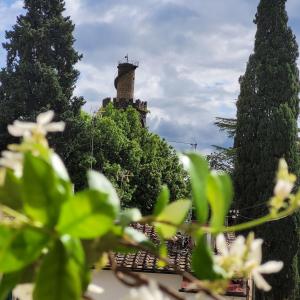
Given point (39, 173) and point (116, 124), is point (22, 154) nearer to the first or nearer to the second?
point (39, 173)

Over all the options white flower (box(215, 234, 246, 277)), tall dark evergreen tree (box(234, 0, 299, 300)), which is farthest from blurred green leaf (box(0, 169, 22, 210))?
tall dark evergreen tree (box(234, 0, 299, 300))

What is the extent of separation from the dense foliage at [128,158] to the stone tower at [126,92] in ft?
17.2

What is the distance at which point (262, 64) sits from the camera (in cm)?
1381

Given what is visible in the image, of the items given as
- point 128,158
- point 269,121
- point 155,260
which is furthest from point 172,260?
point 128,158

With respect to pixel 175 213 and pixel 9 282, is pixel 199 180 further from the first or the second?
pixel 9 282

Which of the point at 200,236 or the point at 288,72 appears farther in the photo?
the point at 288,72

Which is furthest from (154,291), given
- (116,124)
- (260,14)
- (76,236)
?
(116,124)

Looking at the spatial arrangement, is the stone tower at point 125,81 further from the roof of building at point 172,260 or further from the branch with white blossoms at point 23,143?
the branch with white blossoms at point 23,143

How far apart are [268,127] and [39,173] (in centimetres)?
1299

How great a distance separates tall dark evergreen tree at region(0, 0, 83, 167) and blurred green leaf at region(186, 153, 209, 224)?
61.6ft

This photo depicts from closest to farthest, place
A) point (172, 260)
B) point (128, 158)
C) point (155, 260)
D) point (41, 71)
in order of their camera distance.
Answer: point (155, 260), point (172, 260), point (41, 71), point (128, 158)

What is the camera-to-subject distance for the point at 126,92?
31.2 metres

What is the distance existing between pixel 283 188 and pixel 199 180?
0.09m

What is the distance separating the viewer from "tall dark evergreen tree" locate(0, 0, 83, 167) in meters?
19.6
